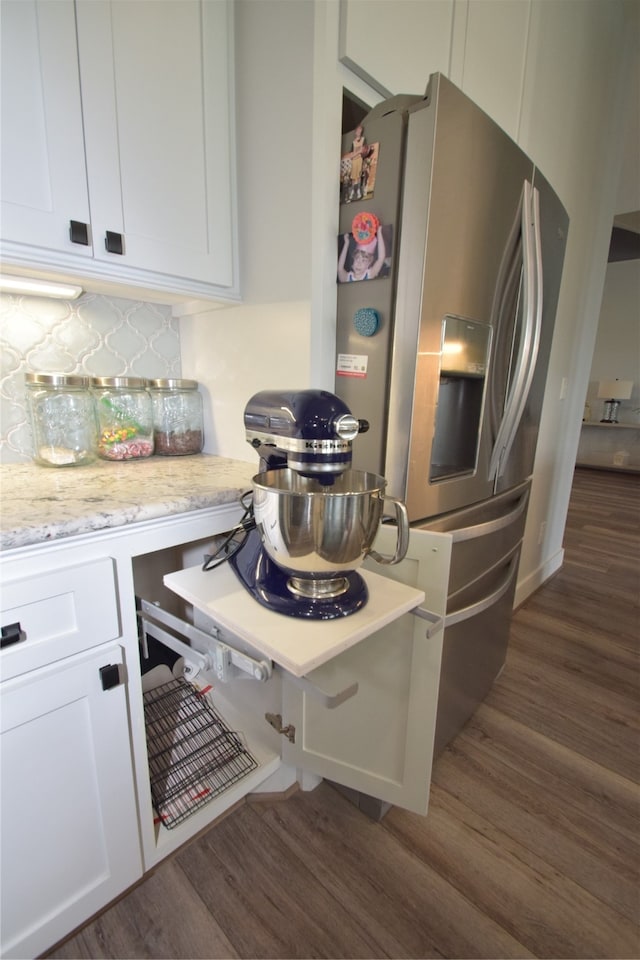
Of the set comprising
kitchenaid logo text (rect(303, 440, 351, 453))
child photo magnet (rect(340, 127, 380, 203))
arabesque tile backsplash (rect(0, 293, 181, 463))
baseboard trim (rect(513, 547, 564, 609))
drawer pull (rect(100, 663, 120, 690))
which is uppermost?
child photo magnet (rect(340, 127, 380, 203))

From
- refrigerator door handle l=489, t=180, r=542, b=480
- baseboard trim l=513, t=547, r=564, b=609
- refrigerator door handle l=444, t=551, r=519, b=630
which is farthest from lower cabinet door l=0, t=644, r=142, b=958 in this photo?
baseboard trim l=513, t=547, r=564, b=609

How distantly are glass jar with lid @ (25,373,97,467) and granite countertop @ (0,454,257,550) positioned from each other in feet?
0.12

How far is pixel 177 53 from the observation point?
1023 millimetres

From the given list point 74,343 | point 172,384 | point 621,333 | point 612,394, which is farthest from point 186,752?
point 621,333

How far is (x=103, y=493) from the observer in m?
0.90

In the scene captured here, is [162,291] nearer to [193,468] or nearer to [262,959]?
[193,468]

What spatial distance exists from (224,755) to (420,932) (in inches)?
24.8

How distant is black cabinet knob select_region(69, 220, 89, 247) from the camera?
36.4 inches

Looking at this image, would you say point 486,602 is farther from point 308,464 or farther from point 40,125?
point 40,125

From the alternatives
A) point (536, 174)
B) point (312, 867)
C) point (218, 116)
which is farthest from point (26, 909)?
point (536, 174)

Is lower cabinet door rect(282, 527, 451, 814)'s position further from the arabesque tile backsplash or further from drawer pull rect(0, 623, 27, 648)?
the arabesque tile backsplash

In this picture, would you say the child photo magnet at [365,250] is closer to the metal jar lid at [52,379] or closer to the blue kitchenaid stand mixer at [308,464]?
the blue kitchenaid stand mixer at [308,464]

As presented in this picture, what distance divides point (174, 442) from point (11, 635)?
29.8 inches

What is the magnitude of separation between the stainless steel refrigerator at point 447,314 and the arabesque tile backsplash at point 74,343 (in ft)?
2.26
